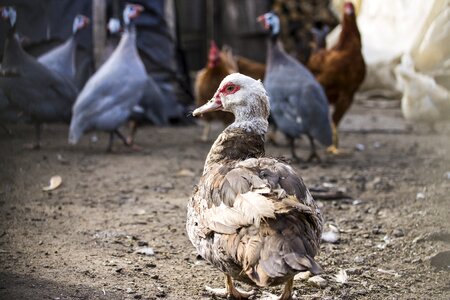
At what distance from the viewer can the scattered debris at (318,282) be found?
345 cm

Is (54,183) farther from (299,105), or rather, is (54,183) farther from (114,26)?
(114,26)

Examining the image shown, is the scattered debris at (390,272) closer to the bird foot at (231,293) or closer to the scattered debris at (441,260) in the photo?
the scattered debris at (441,260)

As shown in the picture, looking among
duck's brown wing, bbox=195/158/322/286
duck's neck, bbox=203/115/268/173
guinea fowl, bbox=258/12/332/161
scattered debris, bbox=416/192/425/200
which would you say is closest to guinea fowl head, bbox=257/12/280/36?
guinea fowl, bbox=258/12/332/161

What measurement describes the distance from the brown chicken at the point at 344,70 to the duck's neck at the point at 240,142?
12.7ft

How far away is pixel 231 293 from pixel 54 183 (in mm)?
2687

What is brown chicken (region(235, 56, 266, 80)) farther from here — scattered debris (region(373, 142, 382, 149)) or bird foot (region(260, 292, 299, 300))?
bird foot (region(260, 292, 299, 300))

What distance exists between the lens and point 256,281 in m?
2.66

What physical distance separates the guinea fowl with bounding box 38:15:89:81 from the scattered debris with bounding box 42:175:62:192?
1753 millimetres

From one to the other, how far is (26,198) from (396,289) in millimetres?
2829

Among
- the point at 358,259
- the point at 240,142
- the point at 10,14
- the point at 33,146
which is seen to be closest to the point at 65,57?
the point at 33,146

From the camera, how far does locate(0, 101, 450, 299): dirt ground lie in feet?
11.2

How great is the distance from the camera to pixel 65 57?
7352 millimetres

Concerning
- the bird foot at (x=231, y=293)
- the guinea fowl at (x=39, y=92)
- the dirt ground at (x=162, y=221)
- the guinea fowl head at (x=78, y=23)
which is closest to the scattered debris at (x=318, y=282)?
the dirt ground at (x=162, y=221)

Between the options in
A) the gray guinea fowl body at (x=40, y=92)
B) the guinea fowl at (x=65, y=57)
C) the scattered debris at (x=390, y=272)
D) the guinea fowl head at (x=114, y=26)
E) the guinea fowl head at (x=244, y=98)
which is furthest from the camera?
the guinea fowl head at (x=114, y=26)
